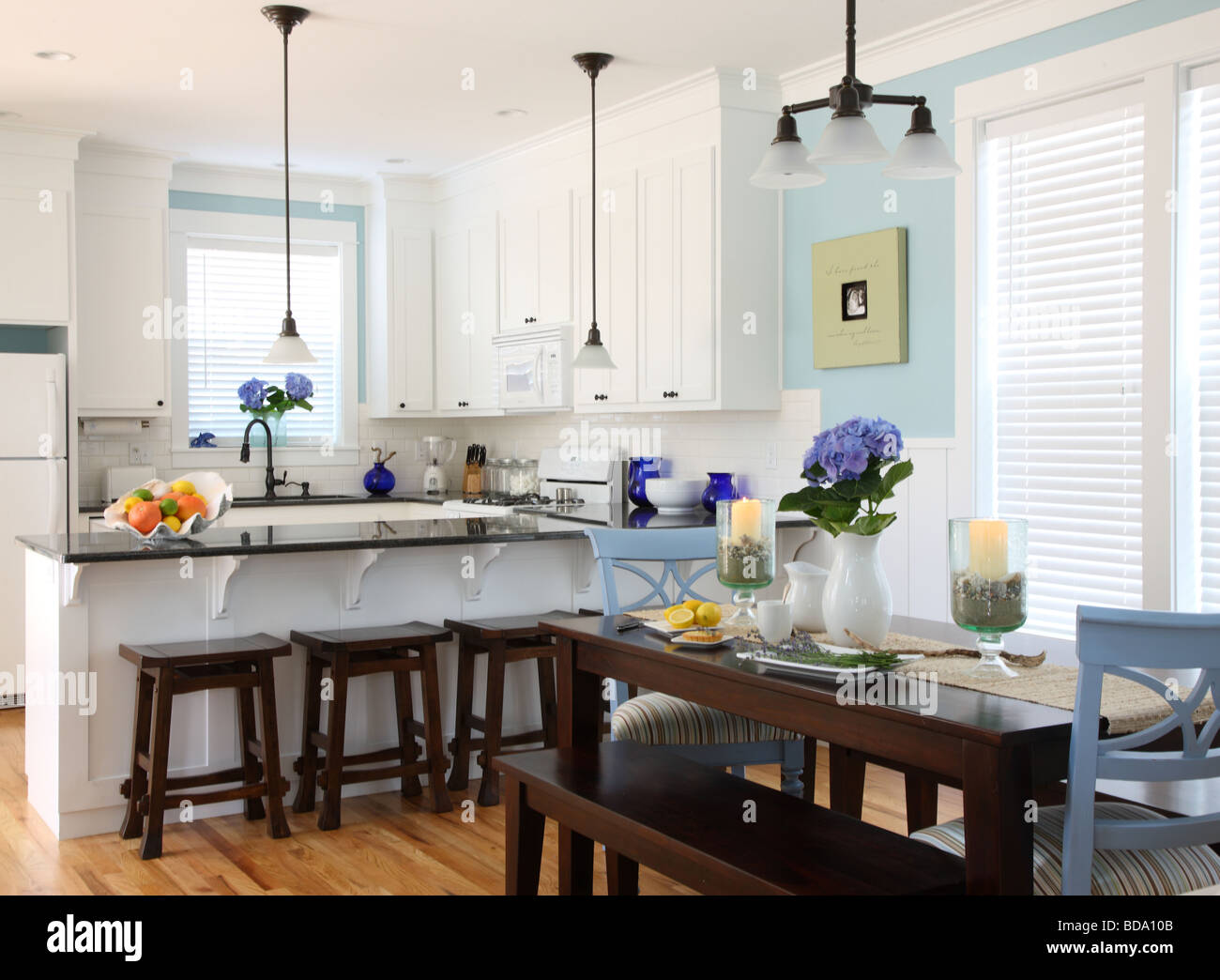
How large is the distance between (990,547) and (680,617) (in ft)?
2.44

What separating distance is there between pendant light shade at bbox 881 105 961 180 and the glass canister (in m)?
1.00

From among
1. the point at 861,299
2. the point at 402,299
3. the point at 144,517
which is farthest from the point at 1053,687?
the point at 402,299

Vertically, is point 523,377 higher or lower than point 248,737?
higher

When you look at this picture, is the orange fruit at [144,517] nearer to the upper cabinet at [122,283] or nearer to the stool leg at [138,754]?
the stool leg at [138,754]

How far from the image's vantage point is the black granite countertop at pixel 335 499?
20.4ft

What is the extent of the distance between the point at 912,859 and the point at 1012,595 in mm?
478

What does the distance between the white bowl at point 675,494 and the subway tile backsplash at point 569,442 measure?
0.55ft

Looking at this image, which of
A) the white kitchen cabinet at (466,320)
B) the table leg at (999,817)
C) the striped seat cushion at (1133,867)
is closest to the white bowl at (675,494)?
the white kitchen cabinet at (466,320)

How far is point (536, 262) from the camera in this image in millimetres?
5914

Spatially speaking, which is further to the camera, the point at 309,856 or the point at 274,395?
the point at 274,395

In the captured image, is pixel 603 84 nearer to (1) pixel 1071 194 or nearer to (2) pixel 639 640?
(1) pixel 1071 194

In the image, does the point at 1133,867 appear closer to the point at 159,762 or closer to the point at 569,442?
the point at 159,762

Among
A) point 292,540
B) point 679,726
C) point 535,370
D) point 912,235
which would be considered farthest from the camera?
point 535,370

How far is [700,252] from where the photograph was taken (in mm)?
4898
